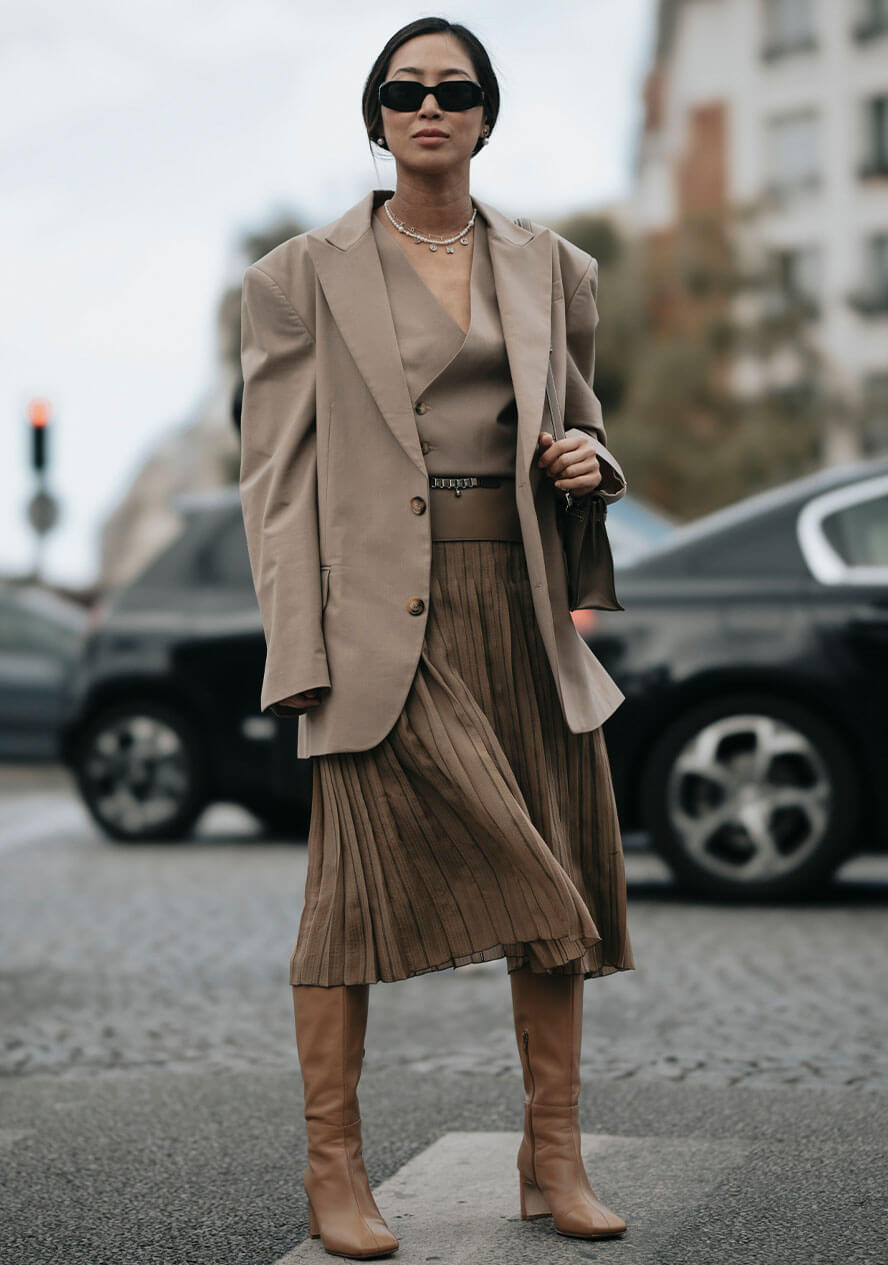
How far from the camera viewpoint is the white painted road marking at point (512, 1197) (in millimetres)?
3297

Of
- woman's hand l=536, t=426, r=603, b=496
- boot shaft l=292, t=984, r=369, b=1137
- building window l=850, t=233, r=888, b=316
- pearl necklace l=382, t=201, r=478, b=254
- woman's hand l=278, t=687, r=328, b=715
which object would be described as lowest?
boot shaft l=292, t=984, r=369, b=1137

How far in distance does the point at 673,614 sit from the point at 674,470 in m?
34.7

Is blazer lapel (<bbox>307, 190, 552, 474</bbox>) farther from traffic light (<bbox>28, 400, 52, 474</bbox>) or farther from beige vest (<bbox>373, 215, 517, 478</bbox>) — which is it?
traffic light (<bbox>28, 400, 52, 474</bbox>)

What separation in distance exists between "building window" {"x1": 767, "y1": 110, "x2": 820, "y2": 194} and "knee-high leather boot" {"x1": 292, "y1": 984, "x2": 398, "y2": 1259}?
51.0m

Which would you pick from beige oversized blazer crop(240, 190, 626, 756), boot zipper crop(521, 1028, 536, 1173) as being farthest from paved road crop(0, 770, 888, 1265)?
beige oversized blazer crop(240, 190, 626, 756)

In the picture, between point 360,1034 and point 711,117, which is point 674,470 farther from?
point 360,1034

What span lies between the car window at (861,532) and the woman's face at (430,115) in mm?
4243

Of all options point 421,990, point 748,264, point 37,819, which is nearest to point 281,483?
point 421,990

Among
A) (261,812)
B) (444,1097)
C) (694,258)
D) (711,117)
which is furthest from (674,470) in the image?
(444,1097)

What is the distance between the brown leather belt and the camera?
3.47 m

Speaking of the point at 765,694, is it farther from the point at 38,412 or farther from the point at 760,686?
the point at 38,412

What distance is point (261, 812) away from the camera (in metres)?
Answer: 9.90

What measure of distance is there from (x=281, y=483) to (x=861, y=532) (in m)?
4.47

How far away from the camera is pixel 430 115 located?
3.51 metres
